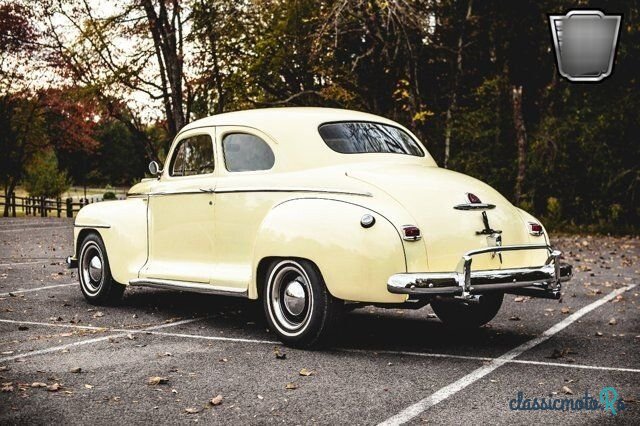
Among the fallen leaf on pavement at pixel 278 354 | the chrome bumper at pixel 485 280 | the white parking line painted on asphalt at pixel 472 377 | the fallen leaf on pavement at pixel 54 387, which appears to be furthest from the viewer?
the fallen leaf on pavement at pixel 278 354

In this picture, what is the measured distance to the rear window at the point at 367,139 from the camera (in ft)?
24.1

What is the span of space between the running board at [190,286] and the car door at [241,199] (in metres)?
0.05

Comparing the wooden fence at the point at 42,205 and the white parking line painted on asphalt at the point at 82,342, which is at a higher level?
the wooden fence at the point at 42,205

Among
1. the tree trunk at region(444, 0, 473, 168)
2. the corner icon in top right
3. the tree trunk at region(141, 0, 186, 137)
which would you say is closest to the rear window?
the corner icon in top right

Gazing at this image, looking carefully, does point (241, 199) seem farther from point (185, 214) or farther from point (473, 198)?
point (473, 198)

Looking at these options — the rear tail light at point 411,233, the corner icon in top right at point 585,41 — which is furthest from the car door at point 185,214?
the corner icon in top right at point 585,41

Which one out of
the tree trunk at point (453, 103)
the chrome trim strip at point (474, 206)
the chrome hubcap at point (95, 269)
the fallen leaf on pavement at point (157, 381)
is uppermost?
the tree trunk at point (453, 103)

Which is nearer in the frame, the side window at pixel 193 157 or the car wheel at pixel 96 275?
the side window at pixel 193 157

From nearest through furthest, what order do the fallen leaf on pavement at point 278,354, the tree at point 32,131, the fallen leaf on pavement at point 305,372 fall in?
the fallen leaf on pavement at point 305,372
the fallen leaf on pavement at point 278,354
the tree at point 32,131

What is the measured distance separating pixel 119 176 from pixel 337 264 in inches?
3548

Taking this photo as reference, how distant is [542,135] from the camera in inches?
890

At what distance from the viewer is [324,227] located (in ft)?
20.9

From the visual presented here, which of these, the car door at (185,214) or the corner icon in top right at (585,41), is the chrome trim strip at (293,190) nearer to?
the car door at (185,214)

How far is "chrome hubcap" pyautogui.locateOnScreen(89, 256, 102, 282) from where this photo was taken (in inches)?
366
